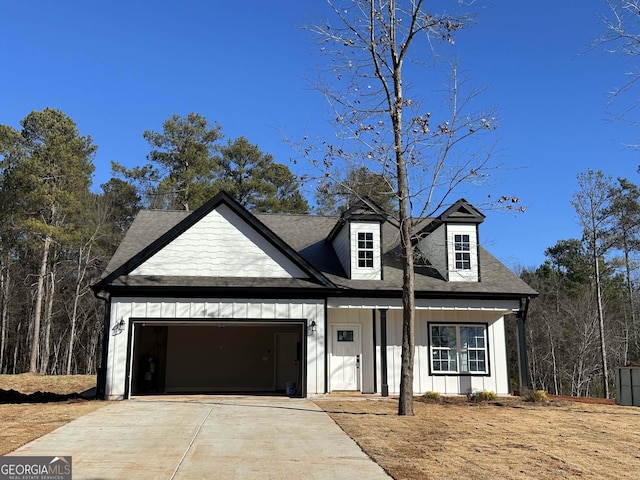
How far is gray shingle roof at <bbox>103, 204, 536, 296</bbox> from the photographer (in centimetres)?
1544

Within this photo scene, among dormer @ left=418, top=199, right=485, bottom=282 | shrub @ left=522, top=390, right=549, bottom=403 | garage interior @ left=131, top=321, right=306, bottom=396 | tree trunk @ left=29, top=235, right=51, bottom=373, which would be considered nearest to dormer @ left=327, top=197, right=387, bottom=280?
dormer @ left=418, top=199, right=485, bottom=282

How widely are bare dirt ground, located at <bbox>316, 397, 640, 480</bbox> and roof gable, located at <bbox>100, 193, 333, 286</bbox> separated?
4.03 metres

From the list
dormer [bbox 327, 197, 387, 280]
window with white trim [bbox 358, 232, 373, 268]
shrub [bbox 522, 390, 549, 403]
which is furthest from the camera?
window with white trim [bbox 358, 232, 373, 268]

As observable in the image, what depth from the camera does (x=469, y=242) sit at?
58.6ft

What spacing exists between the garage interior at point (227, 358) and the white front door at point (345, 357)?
2.65 meters

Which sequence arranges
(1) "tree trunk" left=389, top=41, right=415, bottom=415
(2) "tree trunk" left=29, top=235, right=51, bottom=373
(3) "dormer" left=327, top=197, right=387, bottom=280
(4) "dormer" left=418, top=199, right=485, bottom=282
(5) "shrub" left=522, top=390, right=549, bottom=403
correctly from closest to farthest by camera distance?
(1) "tree trunk" left=389, top=41, right=415, bottom=415 → (5) "shrub" left=522, top=390, right=549, bottom=403 → (3) "dormer" left=327, top=197, right=387, bottom=280 → (4) "dormer" left=418, top=199, right=485, bottom=282 → (2) "tree trunk" left=29, top=235, right=51, bottom=373

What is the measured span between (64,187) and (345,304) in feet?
69.0

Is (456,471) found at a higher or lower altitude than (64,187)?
lower

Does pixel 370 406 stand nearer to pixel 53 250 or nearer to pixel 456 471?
pixel 456 471

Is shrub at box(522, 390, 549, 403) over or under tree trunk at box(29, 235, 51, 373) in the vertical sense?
under

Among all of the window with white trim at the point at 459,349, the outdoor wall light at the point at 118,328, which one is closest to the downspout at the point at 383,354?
the window with white trim at the point at 459,349

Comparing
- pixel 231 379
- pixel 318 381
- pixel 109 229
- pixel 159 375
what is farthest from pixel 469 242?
pixel 109 229

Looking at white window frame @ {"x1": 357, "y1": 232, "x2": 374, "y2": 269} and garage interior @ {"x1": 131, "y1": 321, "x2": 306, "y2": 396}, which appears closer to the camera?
white window frame @ {"x1": 357, "y1": 232, "x2": 374, "y2": 269}

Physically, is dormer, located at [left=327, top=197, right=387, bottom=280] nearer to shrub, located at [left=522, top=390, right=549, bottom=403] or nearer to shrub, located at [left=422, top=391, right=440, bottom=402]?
shrub, located at [left=422, top=391, right=440, bottom=402]
